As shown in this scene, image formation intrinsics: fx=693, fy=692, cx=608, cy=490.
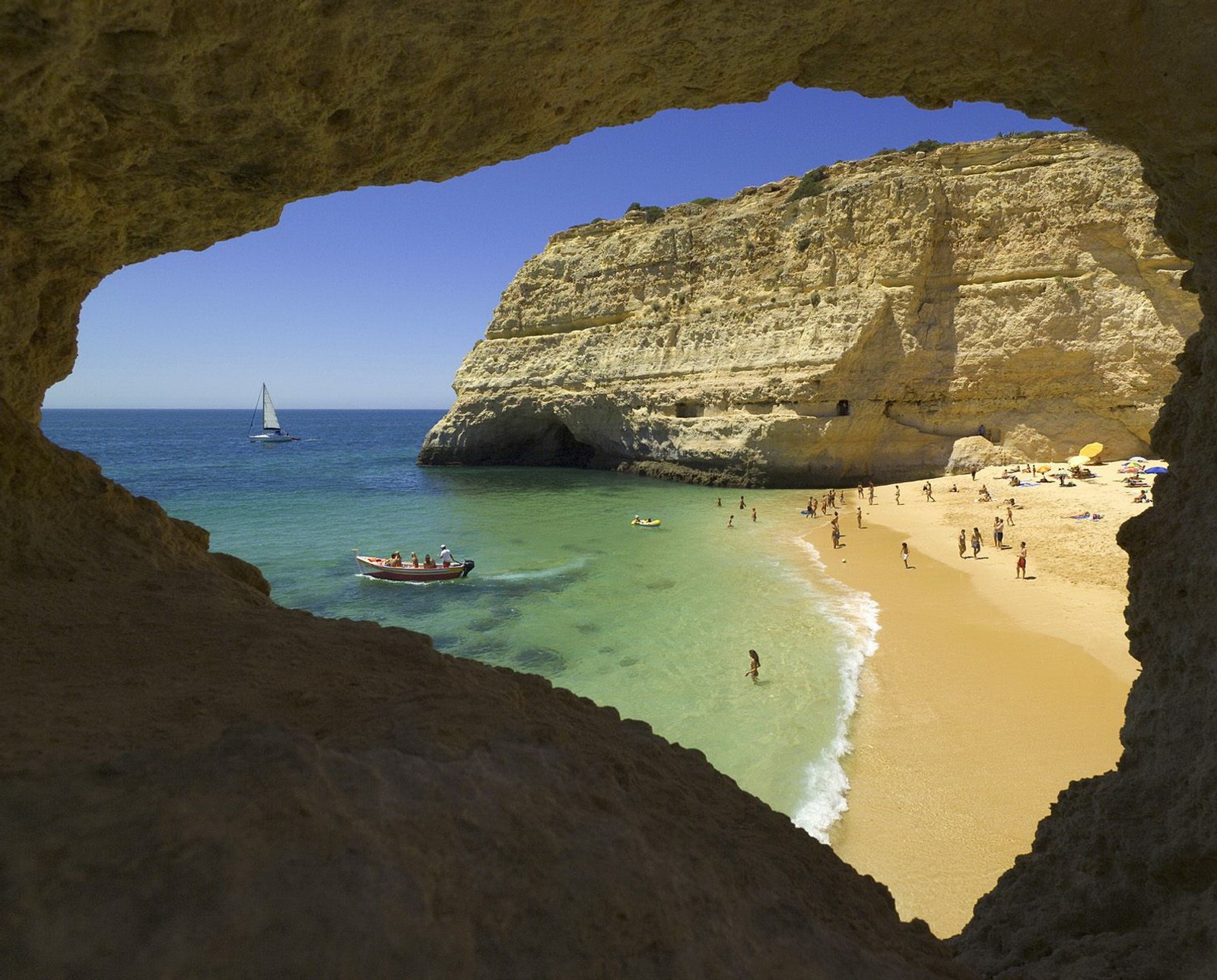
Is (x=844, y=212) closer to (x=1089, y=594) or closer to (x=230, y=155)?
(x=1089, y=594)

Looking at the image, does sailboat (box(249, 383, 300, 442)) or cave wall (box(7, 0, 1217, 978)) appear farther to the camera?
sailboat (box(249, 383, 300, 442))

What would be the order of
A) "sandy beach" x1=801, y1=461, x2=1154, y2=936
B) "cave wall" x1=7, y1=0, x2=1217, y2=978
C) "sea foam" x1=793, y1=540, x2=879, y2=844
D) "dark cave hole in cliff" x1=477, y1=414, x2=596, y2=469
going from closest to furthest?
"cave wall" x1=7, y1=0, x2=1217, y2=978 < "sandy beach" x1=801, y1=461, x2=1154, y2=936 < "sea foam" x1=793, y1=540, x2=879, y2=844 < "dark cave hole in cliff" x1=477, y1=414, x2=596, y2=469

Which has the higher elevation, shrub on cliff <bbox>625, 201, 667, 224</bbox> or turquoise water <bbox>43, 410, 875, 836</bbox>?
shrub on cliff <bbox>625, 201, 667, 224</bbox>

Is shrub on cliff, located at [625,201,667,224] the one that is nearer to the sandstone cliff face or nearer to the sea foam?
the sandstone cliff face

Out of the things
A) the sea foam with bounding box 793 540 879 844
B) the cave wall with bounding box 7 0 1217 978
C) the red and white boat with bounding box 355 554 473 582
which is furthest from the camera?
the red and white boat with bounding box 355 554 473 582

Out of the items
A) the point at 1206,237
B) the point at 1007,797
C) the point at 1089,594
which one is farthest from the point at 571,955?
the point at 1089,594

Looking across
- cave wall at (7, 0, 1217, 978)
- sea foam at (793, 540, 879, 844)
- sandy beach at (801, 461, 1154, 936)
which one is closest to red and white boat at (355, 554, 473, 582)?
sea foam at (793, 540, 879, 844)
